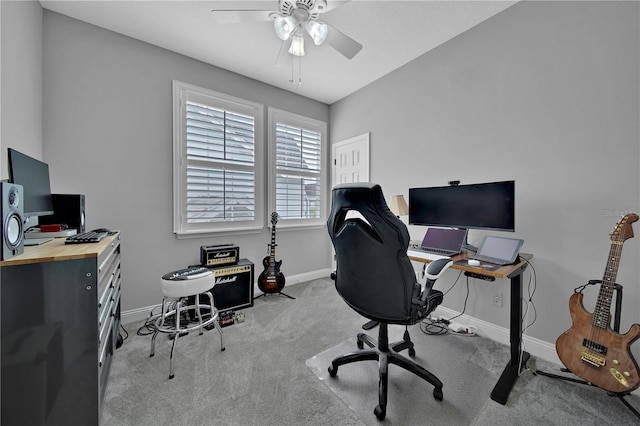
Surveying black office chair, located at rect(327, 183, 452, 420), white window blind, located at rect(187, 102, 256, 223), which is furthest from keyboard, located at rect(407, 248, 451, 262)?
white window blind, located at rect(187, 102, 256, 223)

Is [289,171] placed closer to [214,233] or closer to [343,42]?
[214,233]

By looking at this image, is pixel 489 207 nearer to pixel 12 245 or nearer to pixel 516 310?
pixel 516 310

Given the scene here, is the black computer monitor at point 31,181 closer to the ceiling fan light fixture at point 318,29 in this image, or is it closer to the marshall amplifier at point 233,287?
the marshall amplifier at point 233,287

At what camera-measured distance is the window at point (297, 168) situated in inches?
135

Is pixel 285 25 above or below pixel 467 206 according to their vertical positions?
above

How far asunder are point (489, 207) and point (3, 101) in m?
3.33

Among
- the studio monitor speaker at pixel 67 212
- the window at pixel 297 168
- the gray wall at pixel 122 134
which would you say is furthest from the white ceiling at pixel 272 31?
the studio monitor speaker at pixel 67 212

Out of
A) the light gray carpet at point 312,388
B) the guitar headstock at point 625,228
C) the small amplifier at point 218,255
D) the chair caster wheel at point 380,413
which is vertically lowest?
the light gray carpet at point 312,388

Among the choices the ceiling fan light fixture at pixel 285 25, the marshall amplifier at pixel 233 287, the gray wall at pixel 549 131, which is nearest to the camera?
the gray wall at pixel 549 131

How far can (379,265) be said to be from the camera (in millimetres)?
1334

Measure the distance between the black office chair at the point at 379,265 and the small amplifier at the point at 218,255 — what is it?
1.65 metres

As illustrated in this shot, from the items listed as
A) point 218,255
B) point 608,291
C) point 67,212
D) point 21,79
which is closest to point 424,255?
point 608,291

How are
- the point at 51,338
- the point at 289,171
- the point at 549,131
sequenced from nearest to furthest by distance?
the point at 51,338
the point at 549,131
the point at 289,171

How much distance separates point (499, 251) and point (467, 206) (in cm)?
45
